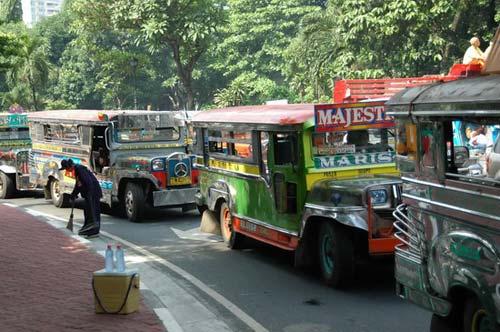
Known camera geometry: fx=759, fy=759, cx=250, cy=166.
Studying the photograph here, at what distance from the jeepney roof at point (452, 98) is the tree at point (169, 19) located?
102ft

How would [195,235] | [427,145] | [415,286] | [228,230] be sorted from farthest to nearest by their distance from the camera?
[195,235] < [228,230] < [415,286] < [427,145]

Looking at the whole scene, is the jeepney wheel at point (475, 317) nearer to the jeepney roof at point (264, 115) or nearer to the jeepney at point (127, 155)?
the jeepney roof at point (264, 115)

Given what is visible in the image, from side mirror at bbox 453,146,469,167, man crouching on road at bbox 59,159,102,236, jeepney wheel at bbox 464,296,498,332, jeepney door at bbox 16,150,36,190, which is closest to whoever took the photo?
jeepney wheel at bbox 464,296,498,332

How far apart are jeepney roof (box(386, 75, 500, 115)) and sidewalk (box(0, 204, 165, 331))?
131 inches

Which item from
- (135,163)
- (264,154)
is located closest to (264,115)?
A: (264,154)

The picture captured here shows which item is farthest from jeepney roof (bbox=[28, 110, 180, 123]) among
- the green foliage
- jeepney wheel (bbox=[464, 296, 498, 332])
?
jeepney wheel (bbox=[464, 296, 498, 332])

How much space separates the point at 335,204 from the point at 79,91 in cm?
5887

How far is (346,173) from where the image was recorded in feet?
34.3

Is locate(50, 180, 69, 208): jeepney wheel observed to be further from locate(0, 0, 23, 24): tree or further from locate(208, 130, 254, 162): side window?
locate(0, 0, 23, 24): tree

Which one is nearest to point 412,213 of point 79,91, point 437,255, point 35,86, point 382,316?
point 437,255

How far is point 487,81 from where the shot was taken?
5.32 m

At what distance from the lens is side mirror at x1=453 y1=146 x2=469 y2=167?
575 cm

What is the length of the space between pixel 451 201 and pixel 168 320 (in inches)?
141

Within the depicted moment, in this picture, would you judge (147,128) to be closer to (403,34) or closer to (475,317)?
(475,317)
